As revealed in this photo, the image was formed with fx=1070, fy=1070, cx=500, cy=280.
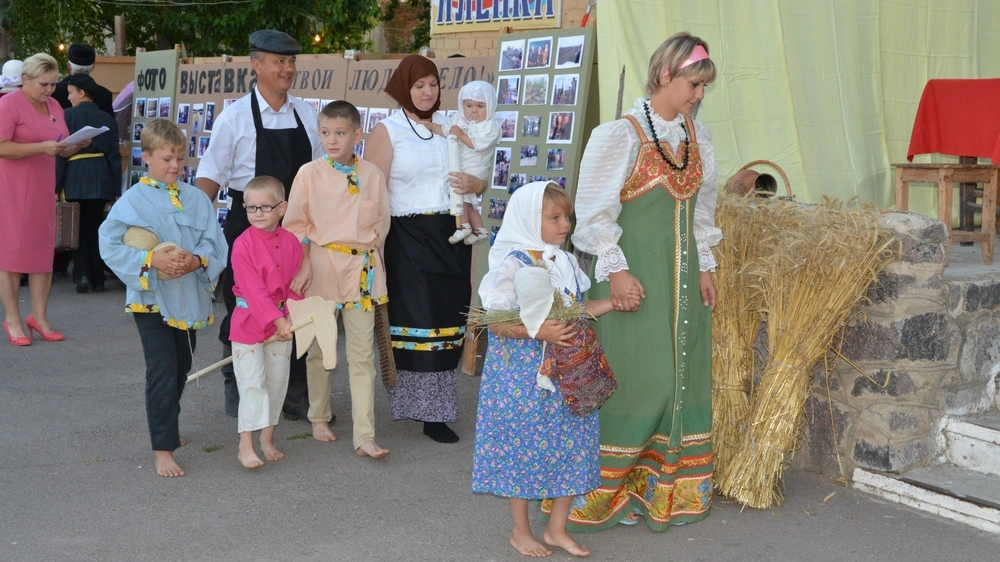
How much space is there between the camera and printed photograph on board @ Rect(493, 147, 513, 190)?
738 centimetres

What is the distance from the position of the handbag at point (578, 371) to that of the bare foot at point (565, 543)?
1.81ft

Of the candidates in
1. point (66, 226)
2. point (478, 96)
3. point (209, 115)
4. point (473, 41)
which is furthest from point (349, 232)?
point (66, 226)

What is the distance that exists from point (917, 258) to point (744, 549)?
1565mm

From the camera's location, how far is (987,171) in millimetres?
6832

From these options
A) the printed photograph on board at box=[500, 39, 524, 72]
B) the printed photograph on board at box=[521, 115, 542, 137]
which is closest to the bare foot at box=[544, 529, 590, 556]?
the printed photograph on board at box=[521, 115, 542, 137]

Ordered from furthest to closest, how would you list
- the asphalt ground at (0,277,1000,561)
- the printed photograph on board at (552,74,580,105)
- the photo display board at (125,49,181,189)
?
1. the photo display board at (125,49,181,189)
2. the printed photograph on board at (552,74,580,105)
3. the asphalt ground at (0,277,1000,561)

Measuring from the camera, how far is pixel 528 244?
3980 millimetres

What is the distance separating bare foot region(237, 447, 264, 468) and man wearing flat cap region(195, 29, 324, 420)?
91cm

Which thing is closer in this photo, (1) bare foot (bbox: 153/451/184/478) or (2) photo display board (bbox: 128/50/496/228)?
(1) bare foot (bbox: 153/451/184/478)

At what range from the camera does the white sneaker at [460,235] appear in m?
5.49

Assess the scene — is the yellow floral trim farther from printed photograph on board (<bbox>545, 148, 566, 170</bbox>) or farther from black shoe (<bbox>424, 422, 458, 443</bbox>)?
→ printed photograph on board (<bbox>545, 148, 566, 170</bbox>)

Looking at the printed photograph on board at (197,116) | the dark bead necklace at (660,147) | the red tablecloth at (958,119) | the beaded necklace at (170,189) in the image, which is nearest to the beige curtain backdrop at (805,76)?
the red tablecloth at (958,119)

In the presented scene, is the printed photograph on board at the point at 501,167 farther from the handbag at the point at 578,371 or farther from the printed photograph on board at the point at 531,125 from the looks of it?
the handbag at the point at 578,371

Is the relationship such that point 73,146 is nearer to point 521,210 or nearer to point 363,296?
point 363,296
